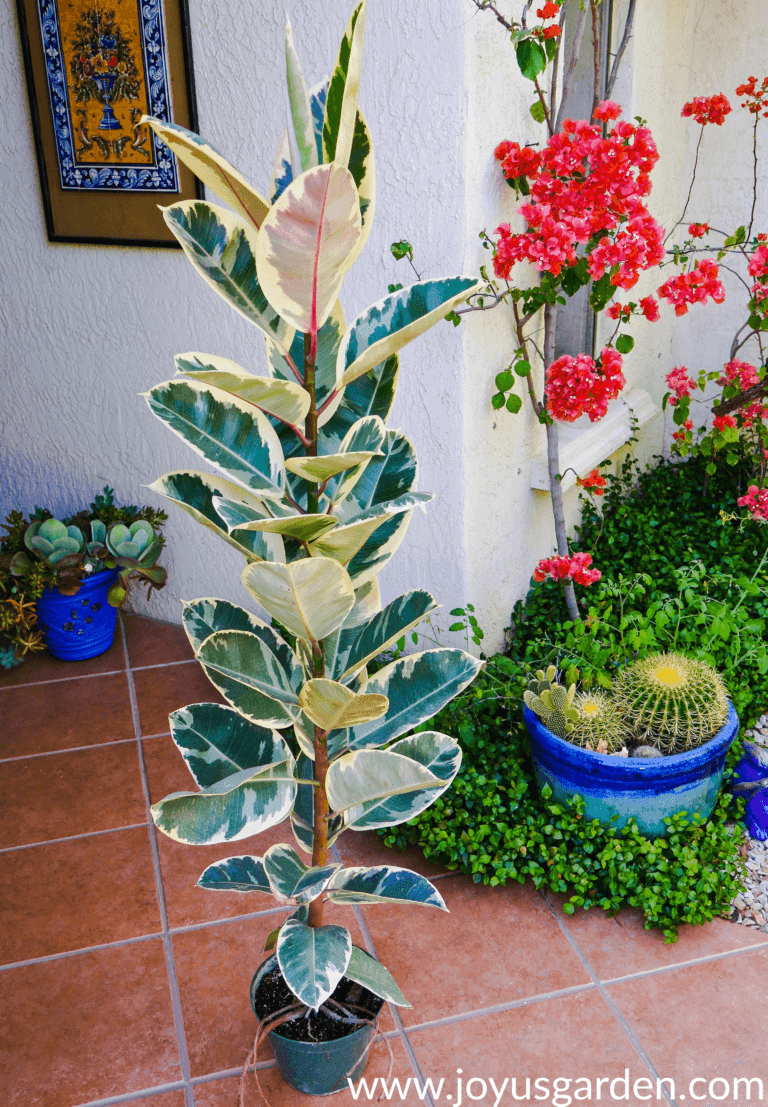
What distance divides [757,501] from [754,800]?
48.0 inches

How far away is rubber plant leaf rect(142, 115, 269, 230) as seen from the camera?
2.96ft

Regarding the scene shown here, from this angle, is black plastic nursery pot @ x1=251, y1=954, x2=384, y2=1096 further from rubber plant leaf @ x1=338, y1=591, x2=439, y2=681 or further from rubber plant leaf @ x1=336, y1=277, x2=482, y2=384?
rubber plant leaf @ x1=336, y1=277, x2=482, y2=384

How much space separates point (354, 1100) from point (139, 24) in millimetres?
2889

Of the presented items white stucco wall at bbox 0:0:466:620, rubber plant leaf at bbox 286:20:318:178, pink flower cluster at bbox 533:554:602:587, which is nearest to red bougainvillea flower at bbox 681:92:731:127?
white stucco wall at bbox 0:0:466:620

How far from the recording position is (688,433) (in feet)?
10.8

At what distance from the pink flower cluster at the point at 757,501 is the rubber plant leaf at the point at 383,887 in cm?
213

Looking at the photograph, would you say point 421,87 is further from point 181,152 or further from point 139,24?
point 181,152

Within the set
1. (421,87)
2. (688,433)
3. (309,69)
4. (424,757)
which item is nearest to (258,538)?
(424,757)

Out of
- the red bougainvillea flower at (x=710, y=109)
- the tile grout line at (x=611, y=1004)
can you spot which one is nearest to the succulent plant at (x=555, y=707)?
the tile grout line at (x=611, y=1004)

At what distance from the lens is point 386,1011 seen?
5.94ft

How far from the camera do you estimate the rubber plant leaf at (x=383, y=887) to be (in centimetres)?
139

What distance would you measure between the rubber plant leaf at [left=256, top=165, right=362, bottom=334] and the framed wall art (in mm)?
2022

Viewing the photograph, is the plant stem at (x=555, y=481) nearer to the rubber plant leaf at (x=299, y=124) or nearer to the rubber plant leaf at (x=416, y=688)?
the rubber plant leaf at (x=416, y=688)

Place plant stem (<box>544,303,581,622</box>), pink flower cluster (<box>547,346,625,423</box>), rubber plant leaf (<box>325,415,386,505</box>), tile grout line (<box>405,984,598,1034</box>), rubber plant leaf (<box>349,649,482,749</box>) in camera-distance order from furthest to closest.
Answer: plant stem (<box>544,303,581,622</box>) → pink flower cluster (<box>547,346,625,423</box>) → tile grout line (<box>405,984,598,1034</box>) → rubber plant leaf (<box>349,649,482,749</box>) → rubber plant leaf (<box>325,415,386,505</box>)
